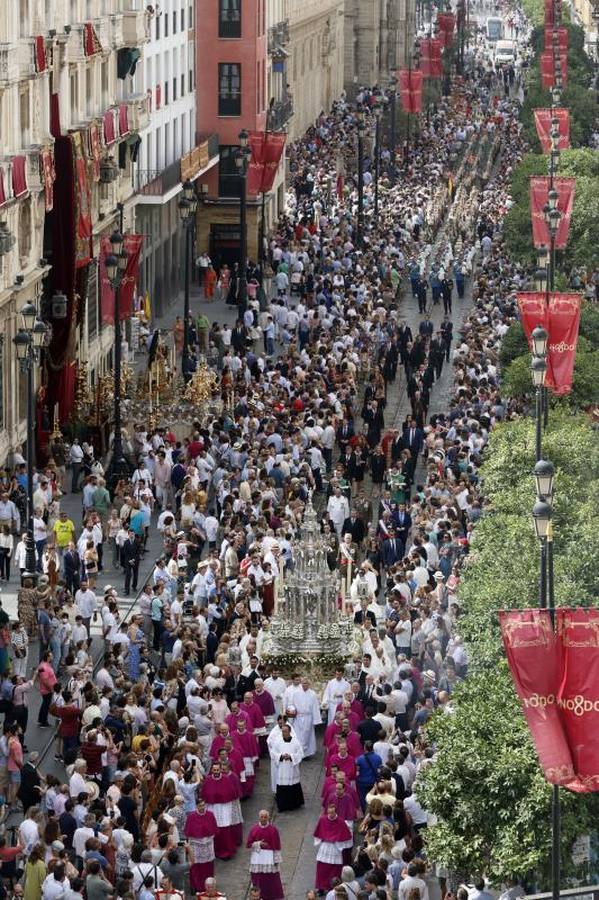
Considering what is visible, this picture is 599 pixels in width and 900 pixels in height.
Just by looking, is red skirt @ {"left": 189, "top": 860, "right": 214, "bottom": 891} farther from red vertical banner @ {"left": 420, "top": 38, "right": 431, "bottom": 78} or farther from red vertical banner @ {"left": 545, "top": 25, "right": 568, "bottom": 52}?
red vertical banner @ {"left": 420, "top": 38, "right": 431, "bottom": 78}

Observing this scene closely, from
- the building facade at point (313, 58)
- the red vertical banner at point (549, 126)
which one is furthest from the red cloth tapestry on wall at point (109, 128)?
the building facade at point (313, 58)

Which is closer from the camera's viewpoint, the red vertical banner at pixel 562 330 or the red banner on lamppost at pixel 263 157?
the red vertical banner at pixel 562 330

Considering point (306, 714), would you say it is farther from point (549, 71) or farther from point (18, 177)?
point (549, 71)

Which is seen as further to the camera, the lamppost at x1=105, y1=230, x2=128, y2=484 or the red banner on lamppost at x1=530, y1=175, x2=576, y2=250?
the red banner on lamppost at x1=530, y1=175, x2=576, y2=250

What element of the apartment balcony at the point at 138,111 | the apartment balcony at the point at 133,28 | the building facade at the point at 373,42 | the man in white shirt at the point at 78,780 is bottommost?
the building facade at the point at 373,42

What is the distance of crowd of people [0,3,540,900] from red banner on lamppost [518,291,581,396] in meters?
2.32

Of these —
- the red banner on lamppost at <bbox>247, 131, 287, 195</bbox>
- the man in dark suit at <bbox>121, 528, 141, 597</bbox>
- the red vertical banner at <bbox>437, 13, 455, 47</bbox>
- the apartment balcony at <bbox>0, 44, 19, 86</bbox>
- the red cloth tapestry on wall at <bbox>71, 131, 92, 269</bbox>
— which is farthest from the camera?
the red vertical banner at <bbox>437, 13, 455, 47</bbox>

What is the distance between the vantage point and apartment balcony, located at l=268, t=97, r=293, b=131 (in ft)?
282

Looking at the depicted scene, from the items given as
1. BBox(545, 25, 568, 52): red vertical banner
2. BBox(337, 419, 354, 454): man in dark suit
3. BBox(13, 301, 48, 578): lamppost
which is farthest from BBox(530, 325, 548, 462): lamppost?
BBox(545, 25, 568, 52): red vertical banner

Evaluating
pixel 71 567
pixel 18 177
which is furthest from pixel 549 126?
pixel 71 567

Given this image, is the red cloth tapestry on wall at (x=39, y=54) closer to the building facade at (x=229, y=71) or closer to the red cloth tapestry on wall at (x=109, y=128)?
the red cloth tapestry on wall at (x=109, y=128)

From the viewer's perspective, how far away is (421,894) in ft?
92.3

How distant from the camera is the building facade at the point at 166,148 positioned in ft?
234

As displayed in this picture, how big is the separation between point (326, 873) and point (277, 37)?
61.2 metres
